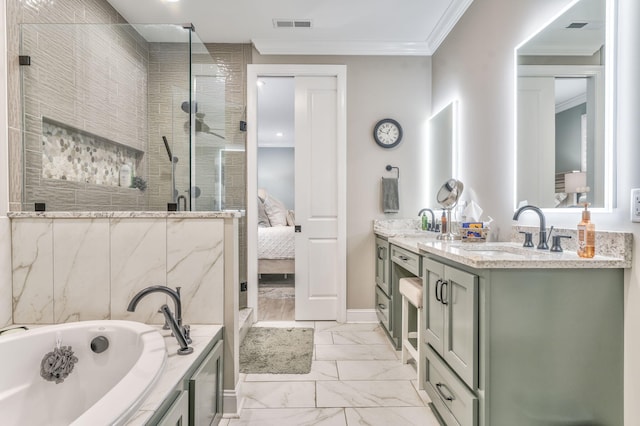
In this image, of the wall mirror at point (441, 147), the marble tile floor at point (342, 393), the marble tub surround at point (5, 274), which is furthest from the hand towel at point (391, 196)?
the marble tub surround at point (5, 274)

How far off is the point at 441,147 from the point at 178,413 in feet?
9.26

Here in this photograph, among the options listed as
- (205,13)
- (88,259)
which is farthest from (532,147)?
(205,13)

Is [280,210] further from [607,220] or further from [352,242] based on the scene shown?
[607,220]

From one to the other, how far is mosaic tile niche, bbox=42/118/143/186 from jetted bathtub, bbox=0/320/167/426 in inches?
40.4

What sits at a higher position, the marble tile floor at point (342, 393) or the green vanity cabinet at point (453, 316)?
the green vanity cabinet at point (453, 316)

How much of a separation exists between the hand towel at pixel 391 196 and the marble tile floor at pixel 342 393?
1303 mm

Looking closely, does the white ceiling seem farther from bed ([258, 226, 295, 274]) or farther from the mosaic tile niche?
bed ([258, 226, 295, 274])

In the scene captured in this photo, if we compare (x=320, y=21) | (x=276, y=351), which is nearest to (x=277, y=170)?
(x=320, y=21)

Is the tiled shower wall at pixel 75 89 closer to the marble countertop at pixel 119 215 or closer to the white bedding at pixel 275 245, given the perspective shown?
the marble countertop at pixel 119 215

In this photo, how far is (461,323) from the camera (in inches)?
57.4

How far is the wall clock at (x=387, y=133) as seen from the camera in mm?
3369

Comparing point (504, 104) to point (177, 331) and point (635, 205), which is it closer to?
point (635, 205)

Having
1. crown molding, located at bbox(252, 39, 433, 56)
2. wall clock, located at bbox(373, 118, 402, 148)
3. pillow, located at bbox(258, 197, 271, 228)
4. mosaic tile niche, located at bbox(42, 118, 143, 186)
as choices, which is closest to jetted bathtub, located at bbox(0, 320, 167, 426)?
mosaic tile niche, located at bbox(42, 118, 143, 186)

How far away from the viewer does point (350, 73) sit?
3.38 m
